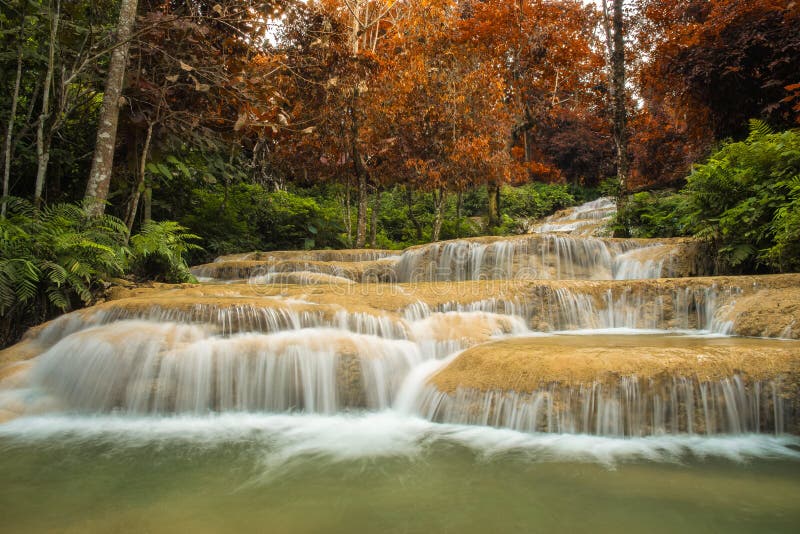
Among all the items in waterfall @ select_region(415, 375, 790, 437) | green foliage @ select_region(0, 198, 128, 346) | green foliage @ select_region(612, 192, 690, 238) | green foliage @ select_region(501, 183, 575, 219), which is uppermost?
green foliage @ select_region(501, 183, 575, 219)

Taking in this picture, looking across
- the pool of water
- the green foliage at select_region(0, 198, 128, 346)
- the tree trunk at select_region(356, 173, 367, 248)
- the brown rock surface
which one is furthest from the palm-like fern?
the tree trunk at select_region(356, 173, 367, 248)

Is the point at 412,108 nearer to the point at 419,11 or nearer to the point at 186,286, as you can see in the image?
the point at 419,11

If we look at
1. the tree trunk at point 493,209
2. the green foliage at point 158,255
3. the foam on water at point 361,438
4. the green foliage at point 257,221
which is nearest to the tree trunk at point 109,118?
the green foliage at point 158,255

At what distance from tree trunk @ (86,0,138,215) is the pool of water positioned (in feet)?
11.9

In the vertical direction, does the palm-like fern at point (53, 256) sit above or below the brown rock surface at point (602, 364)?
above

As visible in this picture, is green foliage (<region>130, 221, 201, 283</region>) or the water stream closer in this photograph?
the water stream

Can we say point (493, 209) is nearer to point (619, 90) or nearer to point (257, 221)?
point (619, 90)

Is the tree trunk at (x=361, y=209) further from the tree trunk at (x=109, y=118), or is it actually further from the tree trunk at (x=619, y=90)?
the tree trunk at (x=619, y=90)

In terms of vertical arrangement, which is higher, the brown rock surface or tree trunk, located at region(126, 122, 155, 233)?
tree trunk, located at region(126, 122, 155, 233)

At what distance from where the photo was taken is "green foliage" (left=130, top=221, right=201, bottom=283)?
6.88 meters

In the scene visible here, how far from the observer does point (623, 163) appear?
1194 centimetres

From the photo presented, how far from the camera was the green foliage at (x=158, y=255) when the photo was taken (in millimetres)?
6883

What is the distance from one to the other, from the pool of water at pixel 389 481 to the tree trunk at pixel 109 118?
11.9 feet

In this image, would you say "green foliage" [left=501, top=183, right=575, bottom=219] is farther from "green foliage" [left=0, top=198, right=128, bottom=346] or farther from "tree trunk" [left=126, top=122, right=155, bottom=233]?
"green foliage" [left=0, top=198, right=128, bottom=346]
